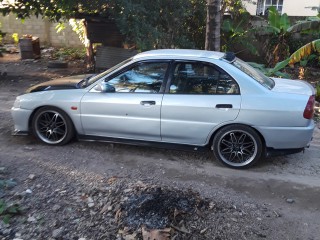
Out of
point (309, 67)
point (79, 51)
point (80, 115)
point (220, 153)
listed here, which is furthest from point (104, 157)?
point (79, 51)

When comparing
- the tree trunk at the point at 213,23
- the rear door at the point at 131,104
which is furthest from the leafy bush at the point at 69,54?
the rear door at the point at 131,104

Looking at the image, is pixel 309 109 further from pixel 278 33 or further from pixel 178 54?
pixel 278 33

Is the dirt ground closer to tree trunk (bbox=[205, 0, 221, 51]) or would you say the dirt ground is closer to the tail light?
the tail light

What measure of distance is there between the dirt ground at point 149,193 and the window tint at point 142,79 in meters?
1.02

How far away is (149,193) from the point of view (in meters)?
4.28

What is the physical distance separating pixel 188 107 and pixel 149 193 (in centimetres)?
142

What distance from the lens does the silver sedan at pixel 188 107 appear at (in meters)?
4.97

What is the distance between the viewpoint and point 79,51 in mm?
15492

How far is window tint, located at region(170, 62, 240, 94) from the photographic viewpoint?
511 centimetres

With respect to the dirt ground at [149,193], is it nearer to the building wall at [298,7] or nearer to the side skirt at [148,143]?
the side skirt at [148,143]

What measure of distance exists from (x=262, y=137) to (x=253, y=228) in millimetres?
1596

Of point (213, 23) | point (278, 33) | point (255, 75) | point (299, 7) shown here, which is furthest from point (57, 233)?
point (299, 7)

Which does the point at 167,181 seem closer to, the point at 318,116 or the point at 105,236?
the point at 105,236

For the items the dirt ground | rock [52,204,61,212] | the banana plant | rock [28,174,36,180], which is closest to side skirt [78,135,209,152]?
the dirt ground
